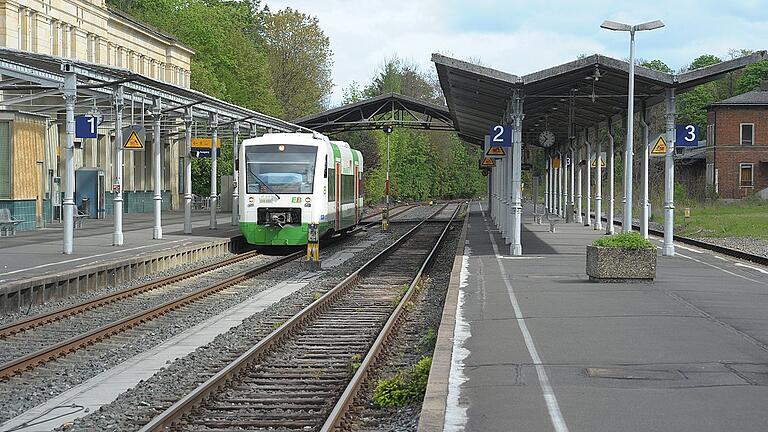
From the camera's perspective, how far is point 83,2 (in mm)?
52938

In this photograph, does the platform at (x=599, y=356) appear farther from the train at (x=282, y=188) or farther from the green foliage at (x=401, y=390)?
the train at (x=282, y=188)

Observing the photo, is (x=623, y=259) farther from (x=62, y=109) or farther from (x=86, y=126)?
(x=62, y=109)

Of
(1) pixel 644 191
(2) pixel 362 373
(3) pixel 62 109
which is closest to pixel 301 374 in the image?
(2) pixel 362 373

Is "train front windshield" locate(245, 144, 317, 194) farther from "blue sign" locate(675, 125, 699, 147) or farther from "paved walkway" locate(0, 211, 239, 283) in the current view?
"blue sign" locate(675, 125, 699, 147)

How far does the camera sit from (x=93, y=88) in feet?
85.6

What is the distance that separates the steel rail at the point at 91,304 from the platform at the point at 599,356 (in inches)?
225

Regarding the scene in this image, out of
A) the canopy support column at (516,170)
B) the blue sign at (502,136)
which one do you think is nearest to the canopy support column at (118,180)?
the blue sign at (502,136)

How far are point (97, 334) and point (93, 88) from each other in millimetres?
13259

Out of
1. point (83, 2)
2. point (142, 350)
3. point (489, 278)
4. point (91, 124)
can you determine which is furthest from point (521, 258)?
point (83, 2)

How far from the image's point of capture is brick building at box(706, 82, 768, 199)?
72.9 m

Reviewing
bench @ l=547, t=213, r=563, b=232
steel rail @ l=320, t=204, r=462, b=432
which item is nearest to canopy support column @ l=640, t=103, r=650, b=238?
bench @ l=547, t=213, r=563, b=232

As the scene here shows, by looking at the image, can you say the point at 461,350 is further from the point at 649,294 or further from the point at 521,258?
the point at 521,258

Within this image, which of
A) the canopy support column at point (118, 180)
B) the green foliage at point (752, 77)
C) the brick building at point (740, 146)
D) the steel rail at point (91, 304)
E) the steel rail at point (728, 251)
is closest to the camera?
the steel rail at point (91, 304)

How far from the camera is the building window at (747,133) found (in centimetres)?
7300
